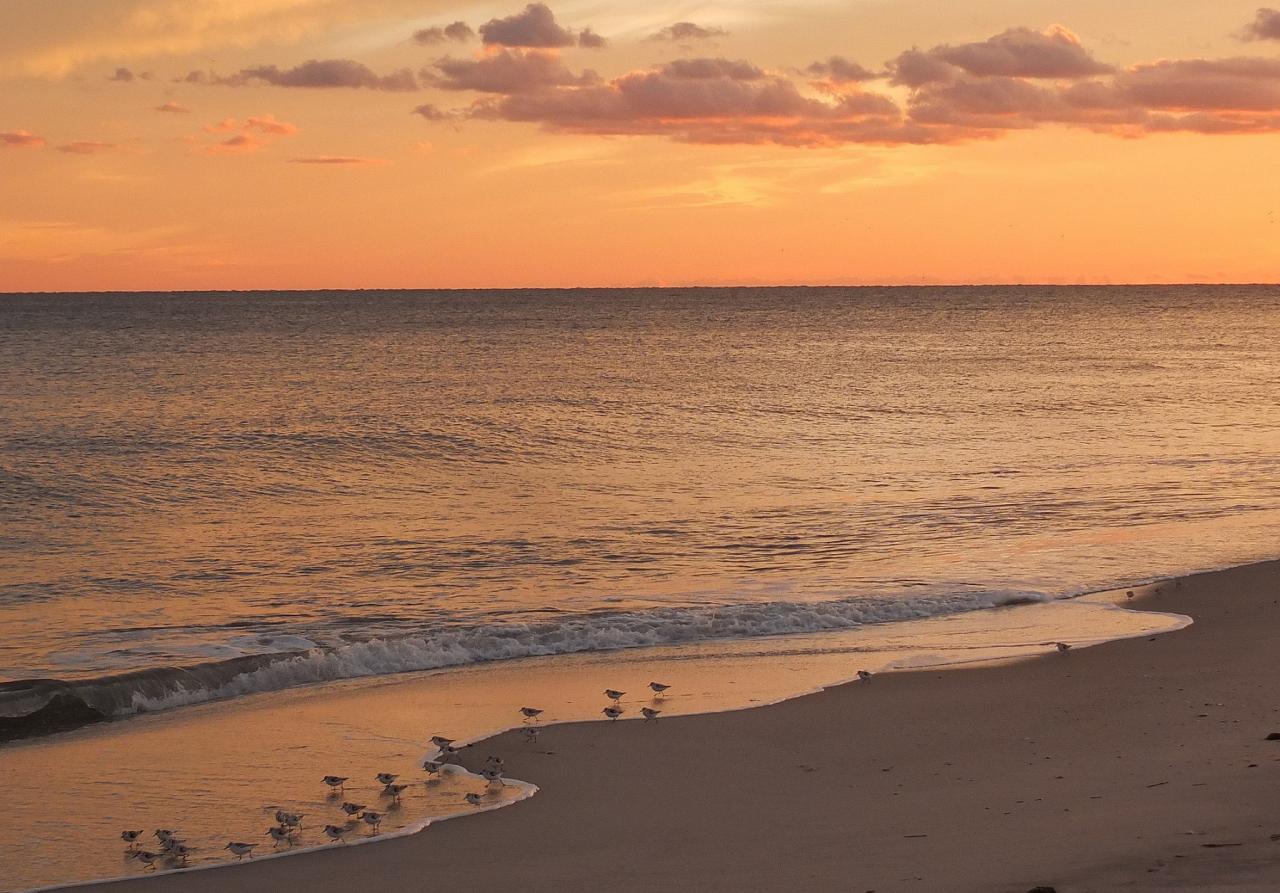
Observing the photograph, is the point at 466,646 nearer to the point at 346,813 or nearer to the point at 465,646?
the point at 465,646

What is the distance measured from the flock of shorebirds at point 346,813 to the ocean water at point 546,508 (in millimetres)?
4126

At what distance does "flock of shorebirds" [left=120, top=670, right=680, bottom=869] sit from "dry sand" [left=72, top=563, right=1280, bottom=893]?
202 millimetres

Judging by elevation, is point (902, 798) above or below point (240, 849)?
below

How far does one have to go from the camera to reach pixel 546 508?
2666 cm

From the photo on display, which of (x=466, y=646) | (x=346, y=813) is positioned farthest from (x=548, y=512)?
(x=346, y=813)

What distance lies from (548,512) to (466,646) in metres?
9.46

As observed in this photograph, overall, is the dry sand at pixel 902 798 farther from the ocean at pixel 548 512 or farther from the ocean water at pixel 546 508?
the ocean water at pixel 546 508

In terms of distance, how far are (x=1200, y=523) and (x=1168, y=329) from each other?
96.7 m

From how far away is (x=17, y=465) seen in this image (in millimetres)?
30422

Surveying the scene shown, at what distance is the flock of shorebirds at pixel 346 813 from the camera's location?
9.69 metres

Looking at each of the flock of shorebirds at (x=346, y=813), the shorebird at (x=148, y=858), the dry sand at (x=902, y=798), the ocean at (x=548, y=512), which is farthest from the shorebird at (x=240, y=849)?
the ocean at (x=548, y=512)

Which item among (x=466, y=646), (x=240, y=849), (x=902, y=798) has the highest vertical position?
(x=240, y=849)

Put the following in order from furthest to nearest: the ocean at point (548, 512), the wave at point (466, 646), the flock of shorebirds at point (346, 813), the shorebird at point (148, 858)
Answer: the ocean at point (548, 512), the wave at point (466, 646), the flock of shorebirds at point (346, 813), the shorebird at point (148, 858)

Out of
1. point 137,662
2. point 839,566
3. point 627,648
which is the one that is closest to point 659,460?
point 839,566
